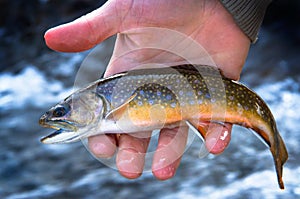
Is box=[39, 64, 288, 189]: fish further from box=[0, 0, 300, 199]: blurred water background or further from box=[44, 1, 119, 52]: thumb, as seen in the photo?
box=[0, 0, 300, 199]: blurred water background

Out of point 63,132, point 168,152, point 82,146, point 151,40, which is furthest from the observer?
Answer: point 82,146

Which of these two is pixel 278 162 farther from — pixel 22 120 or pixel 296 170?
pixel 22 120

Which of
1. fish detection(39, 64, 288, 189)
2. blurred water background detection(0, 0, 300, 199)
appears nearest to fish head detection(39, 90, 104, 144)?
fish detection(39, 64, 288, 189)

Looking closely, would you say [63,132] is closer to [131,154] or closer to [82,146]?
[131,154]

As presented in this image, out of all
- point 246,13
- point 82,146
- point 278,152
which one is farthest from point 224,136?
point 82,146

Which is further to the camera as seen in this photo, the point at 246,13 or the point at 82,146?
the point at 82,146

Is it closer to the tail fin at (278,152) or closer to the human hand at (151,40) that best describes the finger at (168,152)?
the human hand at (151,40)

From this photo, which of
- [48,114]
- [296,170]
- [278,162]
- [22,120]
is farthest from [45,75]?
[278,162]

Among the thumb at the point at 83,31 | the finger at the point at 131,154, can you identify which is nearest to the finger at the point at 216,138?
the finger at the point at 131,154
